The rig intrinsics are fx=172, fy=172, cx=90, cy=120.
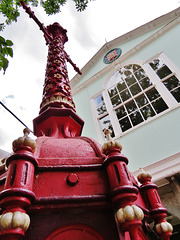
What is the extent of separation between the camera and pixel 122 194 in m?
0.76

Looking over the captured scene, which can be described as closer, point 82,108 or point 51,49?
point 51,49

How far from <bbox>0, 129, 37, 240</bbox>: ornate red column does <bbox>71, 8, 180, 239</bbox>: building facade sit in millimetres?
2658


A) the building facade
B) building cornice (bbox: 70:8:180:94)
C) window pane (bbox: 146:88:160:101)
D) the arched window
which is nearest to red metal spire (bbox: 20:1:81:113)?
the building facade

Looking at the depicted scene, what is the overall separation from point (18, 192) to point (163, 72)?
5.31m

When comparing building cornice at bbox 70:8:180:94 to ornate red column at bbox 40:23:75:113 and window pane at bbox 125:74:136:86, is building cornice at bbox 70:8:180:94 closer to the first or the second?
window pane at bbox 125:74:136:86

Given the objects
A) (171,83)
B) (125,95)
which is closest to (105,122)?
(125,95)

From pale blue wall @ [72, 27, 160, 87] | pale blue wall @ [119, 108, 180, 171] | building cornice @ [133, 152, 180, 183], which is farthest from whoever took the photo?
pale blue wall @ [72, 27, 160, 87]

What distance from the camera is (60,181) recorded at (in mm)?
842

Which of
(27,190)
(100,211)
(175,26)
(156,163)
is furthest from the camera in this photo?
(175,26)

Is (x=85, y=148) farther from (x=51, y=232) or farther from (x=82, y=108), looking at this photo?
(x=82, y=108)

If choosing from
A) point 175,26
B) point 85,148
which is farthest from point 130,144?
point 175,26

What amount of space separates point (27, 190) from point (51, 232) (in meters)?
0.22

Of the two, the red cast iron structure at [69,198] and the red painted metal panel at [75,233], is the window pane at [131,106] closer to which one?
the red cast iron structure at [69,198]

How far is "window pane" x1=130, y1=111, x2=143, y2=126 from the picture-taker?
4782 millimetres
